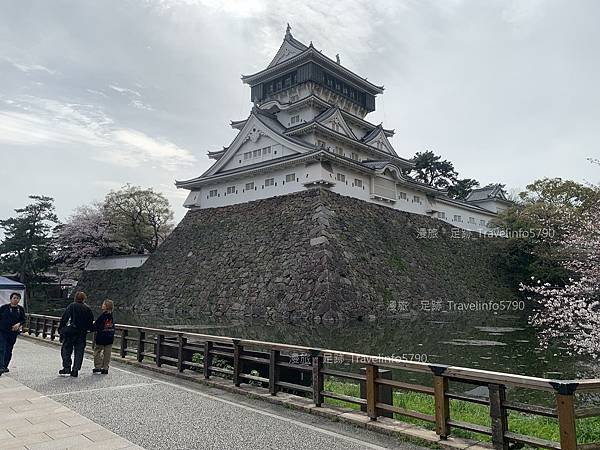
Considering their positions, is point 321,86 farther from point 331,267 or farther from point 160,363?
point 160,363

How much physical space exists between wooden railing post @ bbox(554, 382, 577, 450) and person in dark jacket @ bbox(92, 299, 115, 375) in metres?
7.20

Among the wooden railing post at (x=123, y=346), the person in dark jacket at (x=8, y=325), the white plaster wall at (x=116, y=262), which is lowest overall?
the wooden railing post at (x=123, y=346)

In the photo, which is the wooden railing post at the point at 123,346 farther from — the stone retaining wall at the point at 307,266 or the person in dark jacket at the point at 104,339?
the stone retaining wall at the point at 307,266

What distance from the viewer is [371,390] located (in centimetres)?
512

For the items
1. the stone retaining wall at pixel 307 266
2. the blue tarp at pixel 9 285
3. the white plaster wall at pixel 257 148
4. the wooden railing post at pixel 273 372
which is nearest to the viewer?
the wooden railing post at pixel 273 372

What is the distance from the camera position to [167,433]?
15.5ft

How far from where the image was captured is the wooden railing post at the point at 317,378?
564 centimetres

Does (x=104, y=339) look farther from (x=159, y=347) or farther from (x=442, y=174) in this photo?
(x=442, y=174)

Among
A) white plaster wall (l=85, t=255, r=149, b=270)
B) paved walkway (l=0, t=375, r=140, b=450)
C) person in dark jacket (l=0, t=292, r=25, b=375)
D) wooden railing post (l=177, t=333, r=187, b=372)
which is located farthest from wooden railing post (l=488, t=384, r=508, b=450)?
white plaster wall (l=85, t=255, r=149, b=270)

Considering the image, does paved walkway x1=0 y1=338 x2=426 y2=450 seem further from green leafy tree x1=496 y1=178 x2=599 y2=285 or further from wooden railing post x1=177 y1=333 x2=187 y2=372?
green leafy tree x1=496 y1=178 x2=599 y2=285

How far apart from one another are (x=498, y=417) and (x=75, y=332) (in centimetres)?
708

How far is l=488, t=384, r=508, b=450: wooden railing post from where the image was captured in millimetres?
3994

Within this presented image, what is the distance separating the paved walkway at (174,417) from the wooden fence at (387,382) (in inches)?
15.8

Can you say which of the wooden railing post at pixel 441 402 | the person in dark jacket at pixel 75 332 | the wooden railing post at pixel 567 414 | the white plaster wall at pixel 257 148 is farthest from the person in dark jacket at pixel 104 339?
the white plaster wall at pixel 257 148
